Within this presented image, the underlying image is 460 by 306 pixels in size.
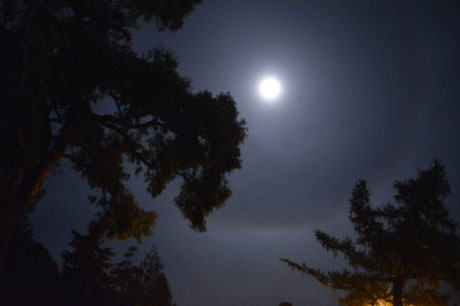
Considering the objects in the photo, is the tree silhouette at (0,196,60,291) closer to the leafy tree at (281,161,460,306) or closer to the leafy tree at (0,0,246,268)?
the leafy tree at (0,0,246,268)

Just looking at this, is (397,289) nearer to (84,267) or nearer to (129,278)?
(84,267)

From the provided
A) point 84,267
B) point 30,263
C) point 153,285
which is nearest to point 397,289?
point 84,267

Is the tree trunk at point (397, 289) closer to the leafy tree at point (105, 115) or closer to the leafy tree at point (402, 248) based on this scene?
the leafy tree at point (402, 248)

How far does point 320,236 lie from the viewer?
14258mm

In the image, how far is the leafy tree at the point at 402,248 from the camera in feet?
35.7

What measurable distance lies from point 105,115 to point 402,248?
1484 cm

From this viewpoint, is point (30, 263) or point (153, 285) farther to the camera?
point (153, 285)

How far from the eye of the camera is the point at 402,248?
11.0 meters

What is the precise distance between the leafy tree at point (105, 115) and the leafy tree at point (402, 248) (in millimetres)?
7526

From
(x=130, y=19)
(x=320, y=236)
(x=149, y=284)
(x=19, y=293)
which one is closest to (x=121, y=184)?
(x=19, y=293)

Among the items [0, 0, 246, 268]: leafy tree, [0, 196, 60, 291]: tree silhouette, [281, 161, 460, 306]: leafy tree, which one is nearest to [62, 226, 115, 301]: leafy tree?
[0, 196, 60, 291]: tree silhouette

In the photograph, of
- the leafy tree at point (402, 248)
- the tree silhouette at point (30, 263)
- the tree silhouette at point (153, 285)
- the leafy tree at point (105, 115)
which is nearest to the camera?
the leafy tree at point (105, 115)

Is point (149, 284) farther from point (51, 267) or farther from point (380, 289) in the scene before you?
point (380, 289)

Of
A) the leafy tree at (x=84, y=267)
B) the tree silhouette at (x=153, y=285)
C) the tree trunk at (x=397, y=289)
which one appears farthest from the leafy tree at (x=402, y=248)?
the tree silhouette at (x=153, y=285)
